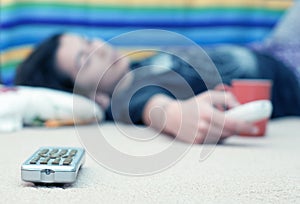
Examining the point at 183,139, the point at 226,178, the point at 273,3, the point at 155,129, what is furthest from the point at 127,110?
the point at 273,3

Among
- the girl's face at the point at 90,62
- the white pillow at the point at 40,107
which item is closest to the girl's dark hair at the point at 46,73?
the girl's face at the point at 90,62

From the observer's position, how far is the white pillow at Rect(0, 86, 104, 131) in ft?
3.65

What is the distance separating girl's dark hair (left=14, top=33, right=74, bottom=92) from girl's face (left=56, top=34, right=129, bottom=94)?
0.02m

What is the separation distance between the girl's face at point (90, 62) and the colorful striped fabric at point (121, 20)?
0.24m

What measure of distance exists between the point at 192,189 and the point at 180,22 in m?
1.17

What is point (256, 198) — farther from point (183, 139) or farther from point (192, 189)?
point (183, 139)

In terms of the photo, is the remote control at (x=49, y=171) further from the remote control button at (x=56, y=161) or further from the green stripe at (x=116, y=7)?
the green stripe at (x=116, y=7)

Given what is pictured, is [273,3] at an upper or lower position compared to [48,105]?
upper

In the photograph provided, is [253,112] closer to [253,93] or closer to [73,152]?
[253,93]

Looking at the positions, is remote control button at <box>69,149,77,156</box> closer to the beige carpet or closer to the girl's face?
the beige carpet

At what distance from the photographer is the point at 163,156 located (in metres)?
0.81

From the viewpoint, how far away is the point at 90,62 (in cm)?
133

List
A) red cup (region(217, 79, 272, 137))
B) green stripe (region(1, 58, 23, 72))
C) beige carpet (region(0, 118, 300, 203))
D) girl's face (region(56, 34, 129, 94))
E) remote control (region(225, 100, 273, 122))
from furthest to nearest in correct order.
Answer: green stripe (region(1, 58, 23, 72))
girl's face (region(56, 34, 129, 94))
red cup (region(217, 79, 272, 137))
remote control (region(225, 100, 273, 122))
beige carpet (region(0, 118, 300, 203))

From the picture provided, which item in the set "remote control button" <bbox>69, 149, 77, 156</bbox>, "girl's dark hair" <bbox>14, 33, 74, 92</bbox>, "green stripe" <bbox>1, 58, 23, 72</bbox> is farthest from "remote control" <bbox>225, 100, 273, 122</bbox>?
"green stripe" <bbox>1, 58, 23, 72</bbox>
